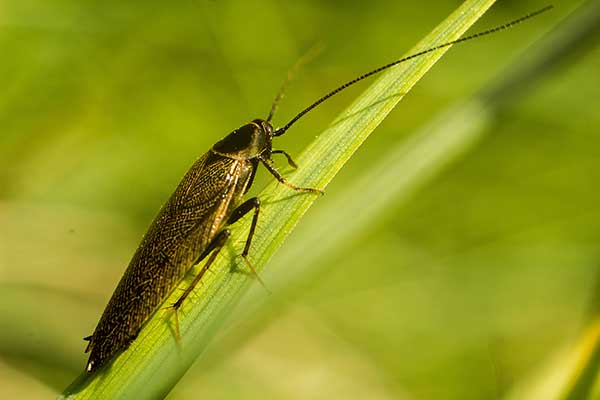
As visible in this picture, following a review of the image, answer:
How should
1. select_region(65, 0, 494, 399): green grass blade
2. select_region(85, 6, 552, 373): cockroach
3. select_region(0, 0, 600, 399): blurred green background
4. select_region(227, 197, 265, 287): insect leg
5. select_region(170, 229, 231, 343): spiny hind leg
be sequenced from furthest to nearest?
select_region(0, 0, 600, 399): blurred green background < select_region(85, 6, 552, 373): cockroach < select_region(170, 229, 231, 343): spiny hind leg < select_region(227, 197, 265, 287): insect leg < select_region(65, 0, 494, 399): green grass blade

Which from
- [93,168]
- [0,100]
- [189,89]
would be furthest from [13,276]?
[189,89]

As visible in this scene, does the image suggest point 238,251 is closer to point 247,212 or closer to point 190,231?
point 247,212

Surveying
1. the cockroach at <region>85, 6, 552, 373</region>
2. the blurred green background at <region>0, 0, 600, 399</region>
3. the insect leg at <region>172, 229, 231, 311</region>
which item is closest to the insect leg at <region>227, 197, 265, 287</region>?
the cockroach at <region>85, 6, 552, 373</region>

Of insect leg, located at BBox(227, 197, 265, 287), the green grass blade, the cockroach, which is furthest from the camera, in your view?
the cockroach

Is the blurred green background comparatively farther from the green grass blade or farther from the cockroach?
the green grass blade

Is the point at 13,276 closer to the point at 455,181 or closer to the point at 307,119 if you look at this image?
the point at 307,119
